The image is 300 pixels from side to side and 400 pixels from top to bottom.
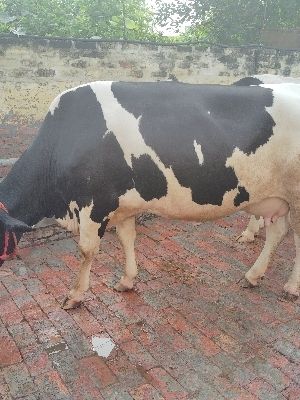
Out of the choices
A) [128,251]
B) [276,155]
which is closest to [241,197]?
[276,155]

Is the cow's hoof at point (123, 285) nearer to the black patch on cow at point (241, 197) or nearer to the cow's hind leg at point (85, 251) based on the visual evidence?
the cow's hind leg at point (85, 251)

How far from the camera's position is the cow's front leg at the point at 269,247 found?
414 cm

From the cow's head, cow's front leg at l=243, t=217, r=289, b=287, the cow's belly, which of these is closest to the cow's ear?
the cow's head

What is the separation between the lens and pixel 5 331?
11.2 ft

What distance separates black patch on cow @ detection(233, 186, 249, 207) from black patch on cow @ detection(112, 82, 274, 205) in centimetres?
10

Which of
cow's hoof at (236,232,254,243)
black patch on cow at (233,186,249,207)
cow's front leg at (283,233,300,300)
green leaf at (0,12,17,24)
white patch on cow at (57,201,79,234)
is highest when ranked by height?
green leaf at (0,12,17,24)

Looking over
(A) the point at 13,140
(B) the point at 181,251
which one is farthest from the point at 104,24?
(B) the point at 181,251

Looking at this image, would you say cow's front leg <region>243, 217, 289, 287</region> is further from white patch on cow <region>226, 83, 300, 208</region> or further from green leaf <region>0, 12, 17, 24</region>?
green leaf <region>0, 12, 17, 24</region>

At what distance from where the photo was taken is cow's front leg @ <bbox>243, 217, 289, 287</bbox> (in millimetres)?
4137

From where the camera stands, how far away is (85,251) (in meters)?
3.62

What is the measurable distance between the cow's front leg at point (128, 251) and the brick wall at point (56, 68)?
4176 mm

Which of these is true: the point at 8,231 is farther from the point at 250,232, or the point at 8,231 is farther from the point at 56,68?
the point at 56,68

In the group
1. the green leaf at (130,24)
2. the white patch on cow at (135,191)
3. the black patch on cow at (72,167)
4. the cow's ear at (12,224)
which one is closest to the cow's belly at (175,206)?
the white patch on cow at (135,191)

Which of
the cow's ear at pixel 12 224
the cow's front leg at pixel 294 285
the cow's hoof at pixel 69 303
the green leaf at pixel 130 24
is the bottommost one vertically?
the cow's hoof at pixel 69 303
